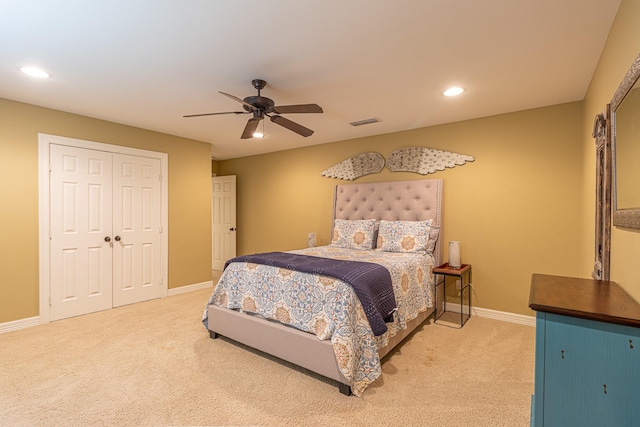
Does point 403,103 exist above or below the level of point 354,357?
above

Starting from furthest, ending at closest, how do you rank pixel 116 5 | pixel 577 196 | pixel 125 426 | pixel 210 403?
pixel 577 196 < pixel 210 403 < pixel 125 426 < pixel 116 5

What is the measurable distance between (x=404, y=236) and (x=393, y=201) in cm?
69

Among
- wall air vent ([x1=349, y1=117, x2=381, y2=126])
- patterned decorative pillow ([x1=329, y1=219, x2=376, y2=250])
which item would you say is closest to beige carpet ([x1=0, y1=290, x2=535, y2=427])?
patterned decorative pillow ([x1=329, y1=219, x2=376, y2=250])

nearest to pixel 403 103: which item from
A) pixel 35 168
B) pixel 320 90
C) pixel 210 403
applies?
pixel 320 90

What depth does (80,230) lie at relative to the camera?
12.3 ft

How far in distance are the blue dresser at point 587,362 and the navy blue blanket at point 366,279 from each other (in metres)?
1.13

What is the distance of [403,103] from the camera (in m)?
3.27

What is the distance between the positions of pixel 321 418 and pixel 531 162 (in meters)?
3.36

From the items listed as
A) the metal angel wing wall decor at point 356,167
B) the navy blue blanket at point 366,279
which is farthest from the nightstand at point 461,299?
the metal angel wing wall decor at point 356,167

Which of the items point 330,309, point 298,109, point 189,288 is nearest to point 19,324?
point 189,288

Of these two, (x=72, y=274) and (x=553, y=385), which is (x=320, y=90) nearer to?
(x=553, y=385)

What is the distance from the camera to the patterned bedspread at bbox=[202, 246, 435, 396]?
7.20ft

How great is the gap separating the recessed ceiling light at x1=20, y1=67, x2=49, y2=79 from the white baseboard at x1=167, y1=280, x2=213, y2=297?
10.0 feet

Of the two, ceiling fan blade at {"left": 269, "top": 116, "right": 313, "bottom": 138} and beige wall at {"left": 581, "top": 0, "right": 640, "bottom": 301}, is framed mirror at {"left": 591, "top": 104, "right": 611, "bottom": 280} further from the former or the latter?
ceiling fan blade at {"left": 269, "top": 116, "right": 313, "bottom": 138}
